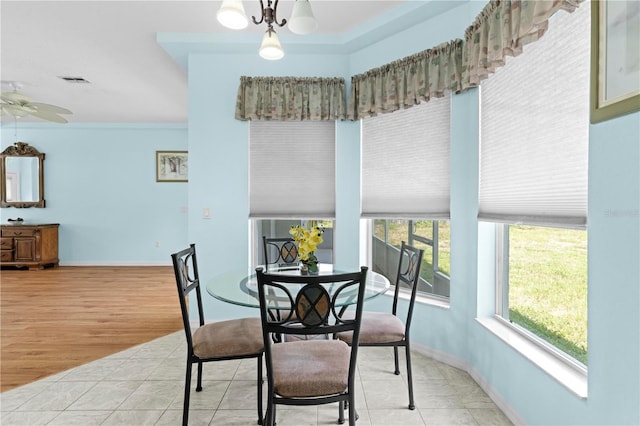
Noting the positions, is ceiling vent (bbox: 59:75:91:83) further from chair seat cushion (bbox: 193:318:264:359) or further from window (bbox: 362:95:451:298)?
chair seat cushion (bbox: 193:318:264:359)

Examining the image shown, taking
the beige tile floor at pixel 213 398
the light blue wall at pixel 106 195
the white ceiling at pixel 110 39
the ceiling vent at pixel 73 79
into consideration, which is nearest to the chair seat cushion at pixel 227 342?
the beige tile floor at pixel 213 398

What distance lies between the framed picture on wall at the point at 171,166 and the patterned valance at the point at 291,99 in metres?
3.87

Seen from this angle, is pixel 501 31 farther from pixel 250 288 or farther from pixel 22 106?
pixel 22 106

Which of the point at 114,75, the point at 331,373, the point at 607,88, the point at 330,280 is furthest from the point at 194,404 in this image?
the point at 114,75

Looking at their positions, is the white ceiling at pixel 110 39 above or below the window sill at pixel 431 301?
above

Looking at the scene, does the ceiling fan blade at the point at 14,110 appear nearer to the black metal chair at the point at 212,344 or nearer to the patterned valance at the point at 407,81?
the black metal chair at the point at 212,344

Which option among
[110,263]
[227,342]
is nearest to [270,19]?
[227,342]

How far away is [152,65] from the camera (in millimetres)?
3797

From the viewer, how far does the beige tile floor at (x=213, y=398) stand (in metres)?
1.92

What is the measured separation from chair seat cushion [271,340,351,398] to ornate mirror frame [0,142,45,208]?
7.11 m

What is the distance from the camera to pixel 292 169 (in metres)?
3.29

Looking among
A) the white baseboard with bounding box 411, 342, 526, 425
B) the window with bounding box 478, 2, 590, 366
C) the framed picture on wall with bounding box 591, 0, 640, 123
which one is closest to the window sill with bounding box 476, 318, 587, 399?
the window with bounding box 478, 2, 590, 366

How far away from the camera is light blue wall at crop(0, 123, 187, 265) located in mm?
6516

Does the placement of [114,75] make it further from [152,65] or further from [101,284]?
[101,284]
